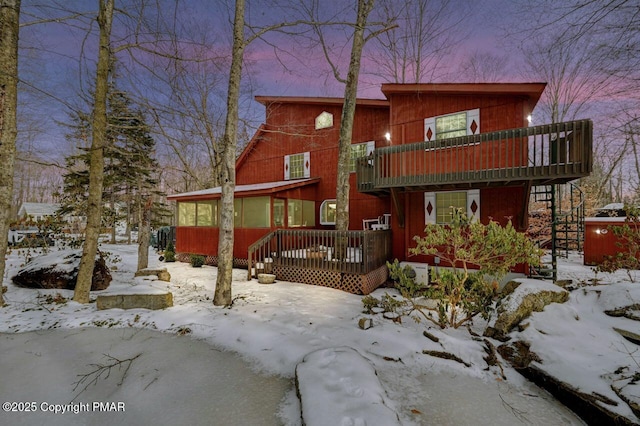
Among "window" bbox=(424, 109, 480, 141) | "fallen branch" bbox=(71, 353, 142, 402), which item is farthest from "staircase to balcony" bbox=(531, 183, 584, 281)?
"fallen branch" bbox=(71, 353, 142, 402)

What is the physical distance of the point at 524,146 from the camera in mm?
7328

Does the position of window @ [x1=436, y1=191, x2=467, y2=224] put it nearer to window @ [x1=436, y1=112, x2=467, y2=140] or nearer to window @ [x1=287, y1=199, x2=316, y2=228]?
window @ [x1=436, y1=112, x2=467, y2=140]

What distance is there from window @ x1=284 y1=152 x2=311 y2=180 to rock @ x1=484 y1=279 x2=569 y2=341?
33.6ft

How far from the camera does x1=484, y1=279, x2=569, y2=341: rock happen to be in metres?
4.55

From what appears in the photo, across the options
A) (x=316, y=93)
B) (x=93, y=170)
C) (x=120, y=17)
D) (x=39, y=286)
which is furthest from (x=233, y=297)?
(x=316, y=93)

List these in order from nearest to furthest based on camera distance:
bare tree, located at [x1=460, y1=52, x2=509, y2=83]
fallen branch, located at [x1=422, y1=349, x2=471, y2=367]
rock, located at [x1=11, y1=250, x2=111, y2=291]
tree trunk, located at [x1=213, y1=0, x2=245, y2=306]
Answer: fallen branch, located at [x1=422, y1=349, x2=471, y2=367], tree trunk, located at [x1=213, y1=0, x2=245, y2=306], rock, located at [x1=11, y1=250, x2=111, y2=291], bare tree, located at [x1=460, y1=52, x2=509, y2=83]

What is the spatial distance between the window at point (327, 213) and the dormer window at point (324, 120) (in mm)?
3864

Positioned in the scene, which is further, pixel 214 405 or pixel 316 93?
pixel 316 93

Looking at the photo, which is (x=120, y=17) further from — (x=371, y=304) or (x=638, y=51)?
(x=638, y=51)

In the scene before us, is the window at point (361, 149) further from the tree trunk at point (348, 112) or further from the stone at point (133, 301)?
the stone at point (133, 301)

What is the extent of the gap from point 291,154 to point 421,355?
12.0 metres

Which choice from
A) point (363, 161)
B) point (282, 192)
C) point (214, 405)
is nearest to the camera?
point (214, 405)

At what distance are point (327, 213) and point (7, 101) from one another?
10.6 metres

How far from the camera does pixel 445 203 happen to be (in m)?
9.32
